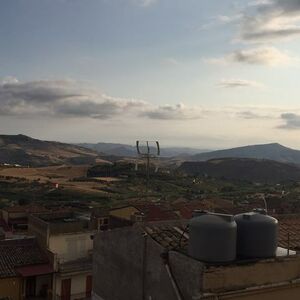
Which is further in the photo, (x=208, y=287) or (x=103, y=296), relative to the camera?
(x=103, y=296)

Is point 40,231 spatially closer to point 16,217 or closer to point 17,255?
point 17,255

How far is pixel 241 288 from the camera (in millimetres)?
8789

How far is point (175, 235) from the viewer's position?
10703mm

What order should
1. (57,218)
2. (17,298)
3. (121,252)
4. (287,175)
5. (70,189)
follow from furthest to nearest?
(287,175), (70,189), (57,218), (17,298), (121,252)

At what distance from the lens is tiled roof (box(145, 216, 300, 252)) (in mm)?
10070

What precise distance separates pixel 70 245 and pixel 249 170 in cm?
16183

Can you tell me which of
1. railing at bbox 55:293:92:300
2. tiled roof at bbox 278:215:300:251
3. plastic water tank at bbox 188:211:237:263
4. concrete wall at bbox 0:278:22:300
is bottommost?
railing at bbox 55:293:92:300

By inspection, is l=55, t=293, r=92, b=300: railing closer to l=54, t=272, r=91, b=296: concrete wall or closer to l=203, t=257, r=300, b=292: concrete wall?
l=54, t=272, r=91, b=296: concrete wall

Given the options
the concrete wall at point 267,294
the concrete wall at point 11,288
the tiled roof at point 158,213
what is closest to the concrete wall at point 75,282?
the concrete wall at point 11,288

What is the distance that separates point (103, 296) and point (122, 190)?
89190 mm

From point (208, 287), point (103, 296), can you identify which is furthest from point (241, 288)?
point (103, 296)

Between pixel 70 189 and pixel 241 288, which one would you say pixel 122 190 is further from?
pixel 241 288

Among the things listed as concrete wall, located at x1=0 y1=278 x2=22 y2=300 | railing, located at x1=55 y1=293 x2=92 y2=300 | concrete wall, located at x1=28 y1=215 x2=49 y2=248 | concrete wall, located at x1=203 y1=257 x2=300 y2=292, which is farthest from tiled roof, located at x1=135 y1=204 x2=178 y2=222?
concrete wall, located at x1=203 y1=257 x2=300 y2=292

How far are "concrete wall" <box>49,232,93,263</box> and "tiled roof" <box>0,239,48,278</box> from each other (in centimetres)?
102
